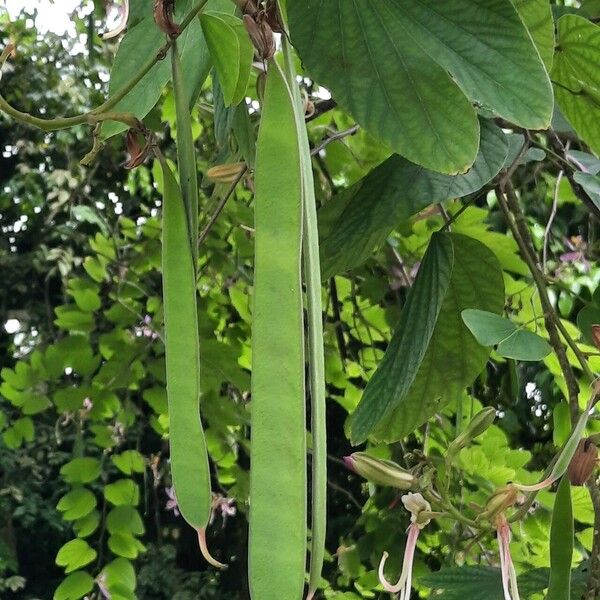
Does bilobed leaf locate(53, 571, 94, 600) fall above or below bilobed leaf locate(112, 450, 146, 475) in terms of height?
below

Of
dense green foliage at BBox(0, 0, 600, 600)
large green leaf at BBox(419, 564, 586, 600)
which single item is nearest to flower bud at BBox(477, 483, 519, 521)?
dense green foliage at BBox(0, 0, 600, 600)

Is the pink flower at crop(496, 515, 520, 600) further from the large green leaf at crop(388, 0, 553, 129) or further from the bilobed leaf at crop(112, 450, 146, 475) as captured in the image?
the bilobed leaf at crop(112, 450, 146, 475)

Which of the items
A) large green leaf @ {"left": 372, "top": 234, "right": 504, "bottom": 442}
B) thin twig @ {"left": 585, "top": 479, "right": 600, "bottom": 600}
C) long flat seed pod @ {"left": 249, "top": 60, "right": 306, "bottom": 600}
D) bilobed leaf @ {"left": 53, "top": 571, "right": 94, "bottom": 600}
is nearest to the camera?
long flat seed pod @ {"left": 249, "top": 60, "right": 306, "bottom": 600}

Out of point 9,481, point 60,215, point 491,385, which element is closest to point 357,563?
point 491,385

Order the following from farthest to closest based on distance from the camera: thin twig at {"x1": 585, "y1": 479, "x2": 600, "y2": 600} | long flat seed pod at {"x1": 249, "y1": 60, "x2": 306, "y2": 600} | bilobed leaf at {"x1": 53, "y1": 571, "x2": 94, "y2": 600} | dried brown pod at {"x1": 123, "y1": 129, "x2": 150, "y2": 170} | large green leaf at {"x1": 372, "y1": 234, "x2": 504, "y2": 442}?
bilobed leaf at {"x1": 53, "y1": 571, "x2": 94, "y2": 600}
large green leaf at {"x1": 372, "y1": 234, "x2": 504, "y2": 442}
thin twig at {"x1": 585, "y1": 479, "x2": 600, "y2": 600}
dried brown pod at {"x1": 123, "y1": 129, "x2": 150, "y2": 170}
long flat seed pod at {"x1": 249, "y1": 60, "x2": 306, "y2": 600}

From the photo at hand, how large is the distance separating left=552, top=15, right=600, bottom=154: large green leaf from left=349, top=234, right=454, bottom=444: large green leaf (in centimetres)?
12

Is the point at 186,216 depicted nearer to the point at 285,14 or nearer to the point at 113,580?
the point at 285,14

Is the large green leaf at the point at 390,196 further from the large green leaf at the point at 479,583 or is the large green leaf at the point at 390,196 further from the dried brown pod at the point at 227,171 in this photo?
the large green leaf at the point at 479,583

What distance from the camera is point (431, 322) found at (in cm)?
49

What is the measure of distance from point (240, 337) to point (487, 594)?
63 centimetres

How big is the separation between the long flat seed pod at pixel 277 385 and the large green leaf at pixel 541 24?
24 cm

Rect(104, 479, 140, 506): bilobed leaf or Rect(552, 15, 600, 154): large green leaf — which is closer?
Rect(552, 15, 600, 154): large green leaf

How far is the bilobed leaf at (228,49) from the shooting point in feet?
1.19

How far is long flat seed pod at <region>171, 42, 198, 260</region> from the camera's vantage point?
0.31 metres
